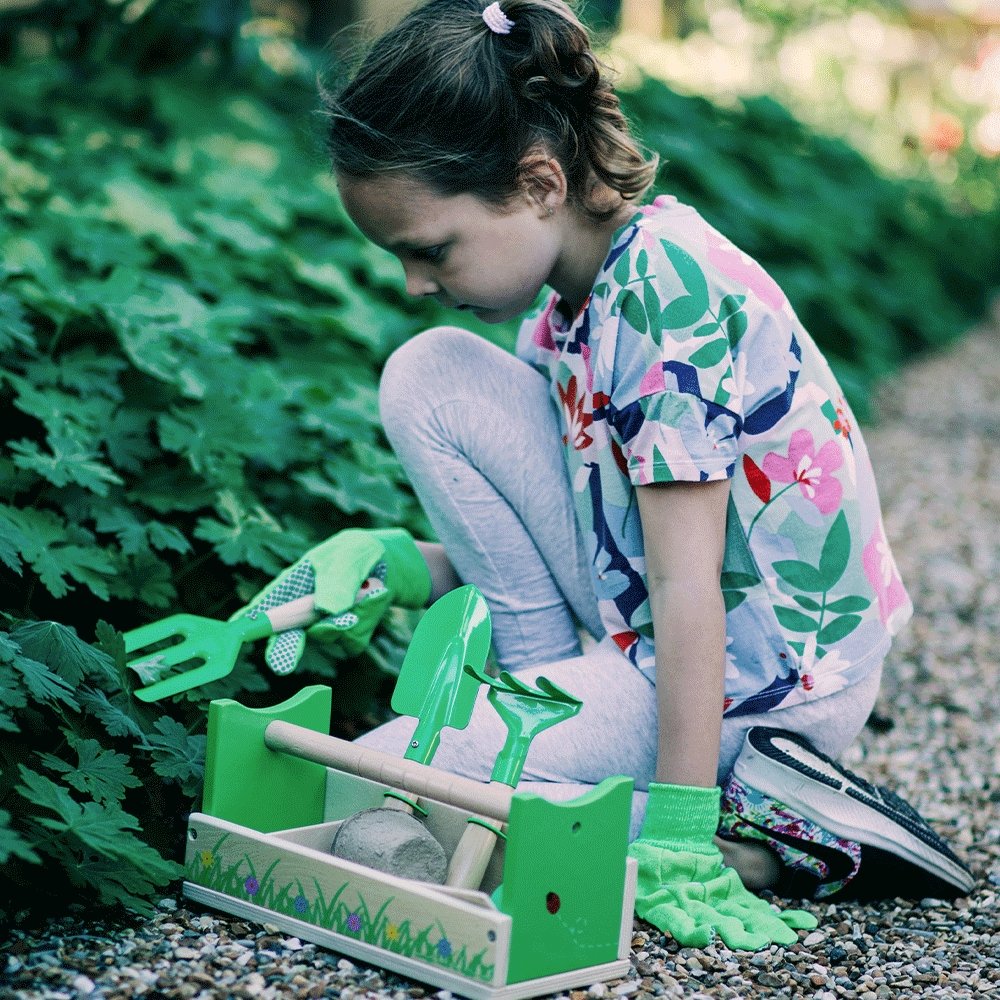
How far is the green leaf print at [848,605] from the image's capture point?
75.8 inches

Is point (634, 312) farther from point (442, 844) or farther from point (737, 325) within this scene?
point (442, 844)

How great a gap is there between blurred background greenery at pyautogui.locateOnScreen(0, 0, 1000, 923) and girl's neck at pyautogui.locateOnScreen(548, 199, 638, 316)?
1.19 feet

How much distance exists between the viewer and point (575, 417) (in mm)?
2021

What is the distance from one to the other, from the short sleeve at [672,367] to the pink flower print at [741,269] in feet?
0.13

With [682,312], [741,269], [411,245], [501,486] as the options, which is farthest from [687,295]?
[501,486]

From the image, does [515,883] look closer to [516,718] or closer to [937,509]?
[516,718]

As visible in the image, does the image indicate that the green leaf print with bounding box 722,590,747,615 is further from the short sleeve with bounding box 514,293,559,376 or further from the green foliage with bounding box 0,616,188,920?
the green foliage with bounding box 0,616,188,920

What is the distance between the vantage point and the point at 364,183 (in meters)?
1.83

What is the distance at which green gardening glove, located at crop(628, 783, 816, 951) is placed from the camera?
1688 millimetres

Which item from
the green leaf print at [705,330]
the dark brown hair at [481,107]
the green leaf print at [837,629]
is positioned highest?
the dark brown hair at [481,107]

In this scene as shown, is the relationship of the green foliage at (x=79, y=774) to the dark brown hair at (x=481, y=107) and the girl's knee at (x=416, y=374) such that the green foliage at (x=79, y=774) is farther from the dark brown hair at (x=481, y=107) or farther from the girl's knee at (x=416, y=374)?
the dark brown hair at (x=481, y=107)

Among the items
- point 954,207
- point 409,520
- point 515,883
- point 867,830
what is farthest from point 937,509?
point 954,207

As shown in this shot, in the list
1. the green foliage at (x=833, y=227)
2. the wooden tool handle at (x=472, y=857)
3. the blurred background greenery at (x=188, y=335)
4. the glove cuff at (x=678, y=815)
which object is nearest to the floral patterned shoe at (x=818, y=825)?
the glove cuff at (x=678, y=815)

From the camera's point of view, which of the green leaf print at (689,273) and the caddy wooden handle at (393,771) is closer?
the caddy wooden handle at (393,771)
